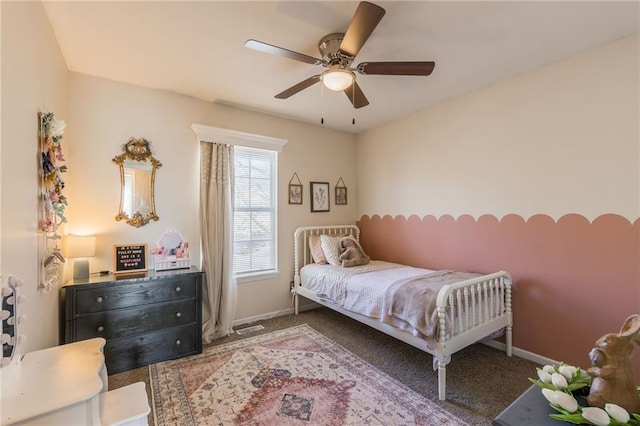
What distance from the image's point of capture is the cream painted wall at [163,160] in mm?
2557

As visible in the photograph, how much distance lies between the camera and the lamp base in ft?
7.81

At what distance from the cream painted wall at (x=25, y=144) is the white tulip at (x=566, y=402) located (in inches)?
88.8

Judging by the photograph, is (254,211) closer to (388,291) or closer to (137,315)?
(137,315)

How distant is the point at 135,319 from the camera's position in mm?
2396

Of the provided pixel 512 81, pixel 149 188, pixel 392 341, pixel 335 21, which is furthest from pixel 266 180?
pixel 512 81

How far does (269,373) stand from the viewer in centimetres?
235

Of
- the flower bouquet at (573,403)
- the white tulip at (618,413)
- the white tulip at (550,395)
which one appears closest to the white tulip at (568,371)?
the flower bouquet at (573,403)

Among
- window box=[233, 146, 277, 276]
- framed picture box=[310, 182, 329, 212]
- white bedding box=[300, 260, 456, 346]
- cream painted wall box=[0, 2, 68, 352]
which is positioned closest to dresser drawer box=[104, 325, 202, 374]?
cream painted wall box=[0, 2, 68, 352]

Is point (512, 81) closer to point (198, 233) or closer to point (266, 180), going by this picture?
point (266, 180)

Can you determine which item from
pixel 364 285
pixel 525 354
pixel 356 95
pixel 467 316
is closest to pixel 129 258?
pixel 364 285

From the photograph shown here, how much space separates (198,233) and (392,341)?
2332mm

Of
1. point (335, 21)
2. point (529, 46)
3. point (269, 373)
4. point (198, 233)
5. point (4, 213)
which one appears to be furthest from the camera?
point (198, 233)

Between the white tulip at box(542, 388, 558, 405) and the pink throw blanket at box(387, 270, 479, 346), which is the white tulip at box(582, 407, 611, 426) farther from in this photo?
the pink throw blanket at box(387, 270, 479, 346)

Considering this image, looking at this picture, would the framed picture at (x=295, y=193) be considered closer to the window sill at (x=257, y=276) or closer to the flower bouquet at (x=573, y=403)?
the window sill at (x=257, y=276)
